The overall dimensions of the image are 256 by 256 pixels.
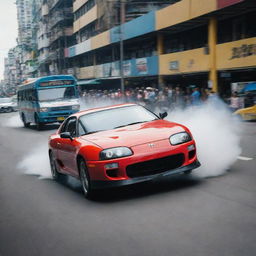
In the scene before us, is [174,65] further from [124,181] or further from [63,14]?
[63,14]

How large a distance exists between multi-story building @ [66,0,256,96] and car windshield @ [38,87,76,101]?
311 inches

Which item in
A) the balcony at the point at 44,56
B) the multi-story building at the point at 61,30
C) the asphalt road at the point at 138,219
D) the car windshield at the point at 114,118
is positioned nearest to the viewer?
the asphalt road at the point at 138,219

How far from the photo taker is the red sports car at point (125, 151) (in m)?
6.67

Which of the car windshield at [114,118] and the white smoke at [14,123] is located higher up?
the car windshield at [114,118]

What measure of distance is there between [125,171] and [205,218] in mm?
1618

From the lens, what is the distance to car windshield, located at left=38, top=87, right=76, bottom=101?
23.5 meters

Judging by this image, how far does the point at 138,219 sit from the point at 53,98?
1869cm

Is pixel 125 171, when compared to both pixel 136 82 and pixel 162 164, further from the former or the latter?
pixel 136 82

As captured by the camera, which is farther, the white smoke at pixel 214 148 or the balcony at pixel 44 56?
the balcony at pixel 44 56

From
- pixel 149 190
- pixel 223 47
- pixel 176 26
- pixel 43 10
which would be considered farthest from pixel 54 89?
pixel 43 10

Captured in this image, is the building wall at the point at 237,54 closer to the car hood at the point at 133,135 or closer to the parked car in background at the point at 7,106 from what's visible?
the car hood at the point at 133,135

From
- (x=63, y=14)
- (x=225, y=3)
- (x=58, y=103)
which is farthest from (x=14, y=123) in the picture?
(x=63, y=14)

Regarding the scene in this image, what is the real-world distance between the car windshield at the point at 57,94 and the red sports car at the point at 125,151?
627 inches

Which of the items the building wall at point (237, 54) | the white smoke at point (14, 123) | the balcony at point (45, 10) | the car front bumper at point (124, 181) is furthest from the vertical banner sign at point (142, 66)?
the balcony at point (45, 10)
